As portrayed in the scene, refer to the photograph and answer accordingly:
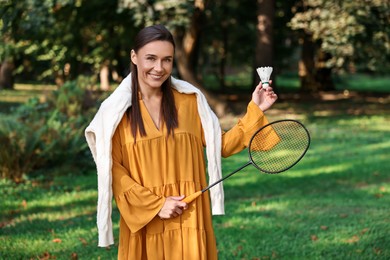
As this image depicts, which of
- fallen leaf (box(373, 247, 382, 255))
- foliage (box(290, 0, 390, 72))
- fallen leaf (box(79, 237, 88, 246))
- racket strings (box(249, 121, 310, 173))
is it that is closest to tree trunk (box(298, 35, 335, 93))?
foliage (box(290, 0, 390, 72))

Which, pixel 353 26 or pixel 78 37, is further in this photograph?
pixel 78 37

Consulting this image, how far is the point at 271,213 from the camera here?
8.02m

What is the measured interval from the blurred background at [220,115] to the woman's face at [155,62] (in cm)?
308

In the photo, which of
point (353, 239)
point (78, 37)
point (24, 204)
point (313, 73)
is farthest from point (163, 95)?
point (313, 73)

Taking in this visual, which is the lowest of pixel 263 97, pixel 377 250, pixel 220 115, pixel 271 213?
pixel 377 250

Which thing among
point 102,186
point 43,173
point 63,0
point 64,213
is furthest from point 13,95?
point 102,186

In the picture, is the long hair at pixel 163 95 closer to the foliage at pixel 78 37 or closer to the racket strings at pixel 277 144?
the racket strings at pixel 277 144

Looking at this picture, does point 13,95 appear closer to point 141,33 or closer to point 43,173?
point 43,173

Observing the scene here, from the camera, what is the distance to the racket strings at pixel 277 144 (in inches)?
146

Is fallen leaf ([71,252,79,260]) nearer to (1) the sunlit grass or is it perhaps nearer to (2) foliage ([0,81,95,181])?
(1) the sunlit grass

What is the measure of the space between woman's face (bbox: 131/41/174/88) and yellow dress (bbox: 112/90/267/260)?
0.17 metres

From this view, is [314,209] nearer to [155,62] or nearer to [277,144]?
[277,144]

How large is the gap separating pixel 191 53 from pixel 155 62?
17.6 meters

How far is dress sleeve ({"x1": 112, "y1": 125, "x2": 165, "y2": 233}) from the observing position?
3.54 metres
